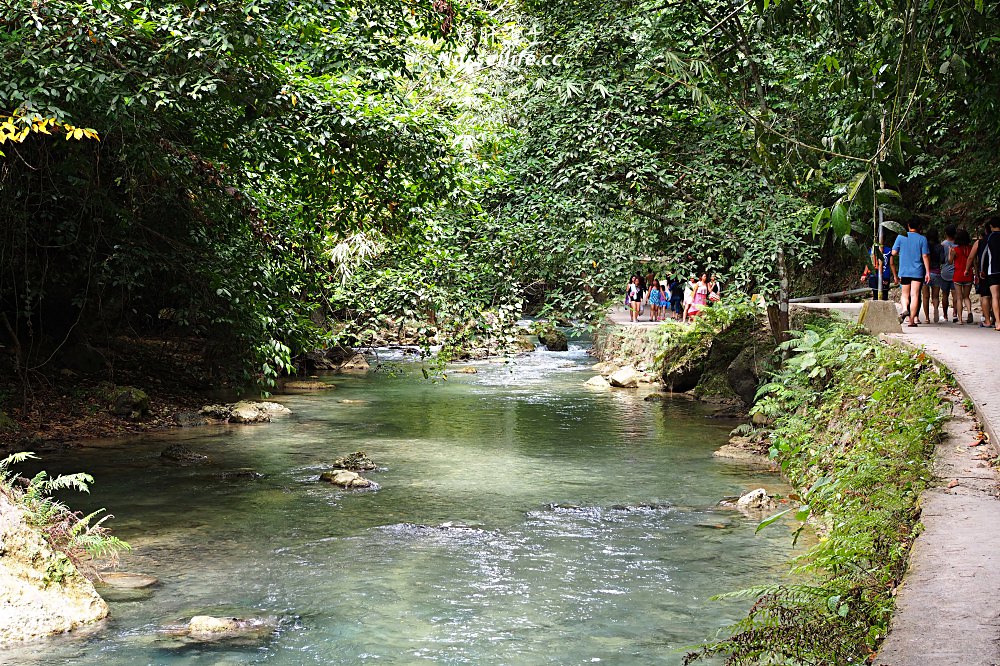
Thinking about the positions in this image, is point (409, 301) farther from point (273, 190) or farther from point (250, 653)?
point (250, 653)

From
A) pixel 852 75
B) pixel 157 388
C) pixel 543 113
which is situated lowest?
pixel 157 388

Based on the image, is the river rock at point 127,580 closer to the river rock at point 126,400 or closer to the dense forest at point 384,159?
the dense forest at point 384,159

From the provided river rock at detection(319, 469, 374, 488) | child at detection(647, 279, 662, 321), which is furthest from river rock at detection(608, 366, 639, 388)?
river rock at detection(319, 469, 374, 488)

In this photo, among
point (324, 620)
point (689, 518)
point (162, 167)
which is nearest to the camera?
point (324, 620)

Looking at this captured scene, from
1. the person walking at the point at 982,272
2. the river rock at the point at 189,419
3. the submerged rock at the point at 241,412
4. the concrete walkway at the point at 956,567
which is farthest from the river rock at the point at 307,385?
the concrete walkway at the point at 956,567

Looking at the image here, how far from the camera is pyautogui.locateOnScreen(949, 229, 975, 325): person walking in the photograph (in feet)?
52.0

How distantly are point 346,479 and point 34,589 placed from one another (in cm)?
553

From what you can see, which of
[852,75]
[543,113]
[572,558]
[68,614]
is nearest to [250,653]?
[68,614]

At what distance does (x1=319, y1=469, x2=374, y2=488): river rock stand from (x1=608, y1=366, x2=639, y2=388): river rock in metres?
11.7

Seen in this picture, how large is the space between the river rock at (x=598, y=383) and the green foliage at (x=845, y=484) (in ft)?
28.5

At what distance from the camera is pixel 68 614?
7.27 meters

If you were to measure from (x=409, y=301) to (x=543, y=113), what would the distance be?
4208 mm

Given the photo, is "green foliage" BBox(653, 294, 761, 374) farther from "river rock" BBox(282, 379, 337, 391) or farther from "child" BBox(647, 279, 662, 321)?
"river rock" BBox(282, 379, 337, 391)

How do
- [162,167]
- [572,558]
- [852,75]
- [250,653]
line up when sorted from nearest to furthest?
1. [852,75]
2. [250,653]
3. [572,558]
4. [162,167]
